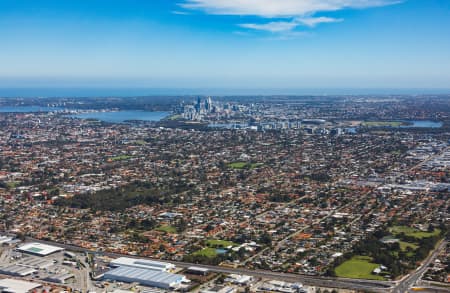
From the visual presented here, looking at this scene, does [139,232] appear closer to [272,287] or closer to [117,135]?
[272,287]

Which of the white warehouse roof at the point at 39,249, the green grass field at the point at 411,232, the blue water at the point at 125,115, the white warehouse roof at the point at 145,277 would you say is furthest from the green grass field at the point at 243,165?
the blue water at the point at 125,115

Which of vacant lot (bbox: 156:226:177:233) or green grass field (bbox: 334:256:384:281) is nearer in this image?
green grass field (bbox: 334:256:384:281)

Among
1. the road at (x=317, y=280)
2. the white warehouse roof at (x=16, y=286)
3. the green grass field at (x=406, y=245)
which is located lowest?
the road at (x=317, y=280)

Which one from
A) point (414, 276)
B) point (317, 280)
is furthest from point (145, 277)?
point (414, 276)

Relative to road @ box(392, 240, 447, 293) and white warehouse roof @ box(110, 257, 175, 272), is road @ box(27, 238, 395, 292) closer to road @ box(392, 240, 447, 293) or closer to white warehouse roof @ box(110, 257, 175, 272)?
road @ box(392, 240, 447, 293)

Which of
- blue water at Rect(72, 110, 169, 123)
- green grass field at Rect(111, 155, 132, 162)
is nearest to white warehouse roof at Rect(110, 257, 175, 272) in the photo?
green grass field at Rect(111, 155, 132, 162)

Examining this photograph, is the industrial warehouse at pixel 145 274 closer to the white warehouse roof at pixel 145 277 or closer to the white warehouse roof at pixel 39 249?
the white warehouse roof at pixel 145 277

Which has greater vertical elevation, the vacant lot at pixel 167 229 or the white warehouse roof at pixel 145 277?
the white warehouse roof at pixel 145 277
